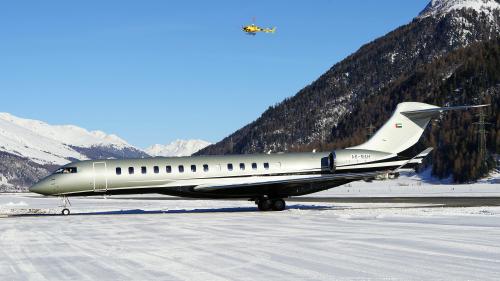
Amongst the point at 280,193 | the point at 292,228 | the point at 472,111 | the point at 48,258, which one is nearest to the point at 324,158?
the point at 280,193

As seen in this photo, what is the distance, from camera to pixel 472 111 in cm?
17025

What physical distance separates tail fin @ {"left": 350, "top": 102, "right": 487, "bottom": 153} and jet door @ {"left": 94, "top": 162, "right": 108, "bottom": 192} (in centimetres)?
1432

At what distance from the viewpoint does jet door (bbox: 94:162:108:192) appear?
33.7 metres

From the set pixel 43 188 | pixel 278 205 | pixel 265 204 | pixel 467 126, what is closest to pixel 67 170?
pixel 43 188

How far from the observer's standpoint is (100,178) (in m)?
33.8

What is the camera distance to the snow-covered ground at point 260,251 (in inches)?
467

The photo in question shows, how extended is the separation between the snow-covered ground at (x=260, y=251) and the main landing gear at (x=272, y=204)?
10.8 m

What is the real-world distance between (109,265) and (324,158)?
23163 millimetres

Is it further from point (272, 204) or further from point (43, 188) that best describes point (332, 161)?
point (43, 188)

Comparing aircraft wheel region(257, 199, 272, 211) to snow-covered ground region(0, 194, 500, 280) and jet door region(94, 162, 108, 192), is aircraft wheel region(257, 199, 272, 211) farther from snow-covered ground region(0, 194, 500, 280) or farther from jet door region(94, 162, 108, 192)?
snow-covered ground region(0, 194, 500, 280)

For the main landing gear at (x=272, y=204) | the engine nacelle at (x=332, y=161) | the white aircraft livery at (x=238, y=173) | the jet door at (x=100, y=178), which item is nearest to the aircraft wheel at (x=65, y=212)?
the white aircraft livery at (x=238, y=173)

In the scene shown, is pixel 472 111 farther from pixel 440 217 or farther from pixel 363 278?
pixel 363 278

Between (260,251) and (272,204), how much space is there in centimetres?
1973

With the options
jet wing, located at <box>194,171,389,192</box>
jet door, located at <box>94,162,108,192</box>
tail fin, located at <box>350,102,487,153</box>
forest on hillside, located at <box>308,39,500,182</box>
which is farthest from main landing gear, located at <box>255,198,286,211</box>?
forest on hillside, located at <box>308,39,500,182</box>
